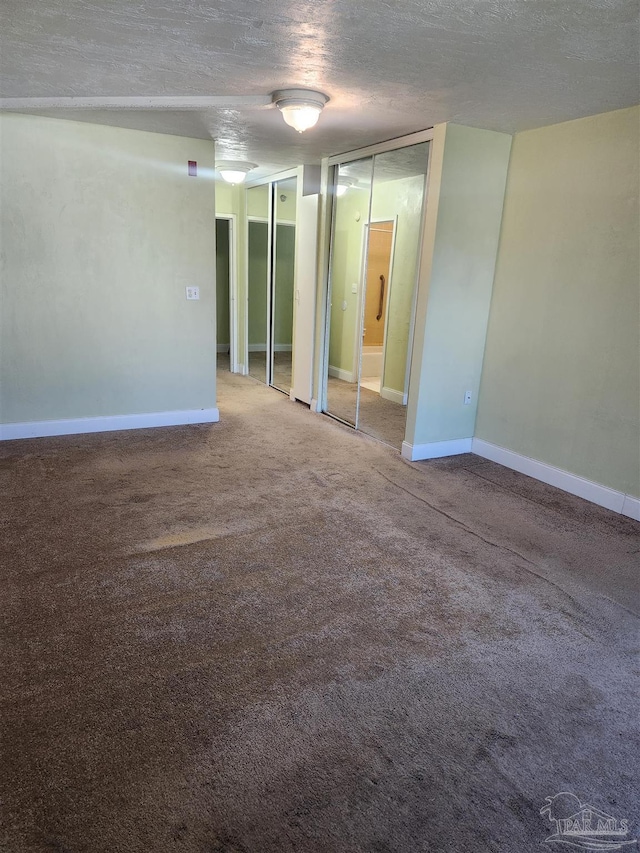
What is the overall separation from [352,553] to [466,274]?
2.50 meters

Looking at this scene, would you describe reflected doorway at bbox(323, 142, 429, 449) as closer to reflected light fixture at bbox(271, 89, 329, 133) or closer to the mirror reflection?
reflected light fixture at bbox(271, 89, 329, 133)

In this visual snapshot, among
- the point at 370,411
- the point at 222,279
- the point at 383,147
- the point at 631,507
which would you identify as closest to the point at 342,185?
the point at 383,147

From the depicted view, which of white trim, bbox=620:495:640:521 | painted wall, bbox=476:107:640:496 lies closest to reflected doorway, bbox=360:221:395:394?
painted wall, bbox=476:107:640:496

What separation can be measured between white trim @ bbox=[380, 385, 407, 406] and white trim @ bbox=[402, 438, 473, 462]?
1.52 m

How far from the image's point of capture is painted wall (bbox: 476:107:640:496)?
11.3ft

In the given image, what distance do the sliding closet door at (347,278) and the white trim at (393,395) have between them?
0.37 metres

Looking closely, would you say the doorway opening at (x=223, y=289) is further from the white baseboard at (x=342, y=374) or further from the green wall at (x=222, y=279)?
the white baseboard at (x=342, y=374)

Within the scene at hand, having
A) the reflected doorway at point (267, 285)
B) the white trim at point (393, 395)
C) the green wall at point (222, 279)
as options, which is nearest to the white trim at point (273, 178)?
the reflected doorway at point (267, 285)

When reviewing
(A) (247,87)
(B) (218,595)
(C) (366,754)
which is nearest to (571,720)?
(C) (366,754)

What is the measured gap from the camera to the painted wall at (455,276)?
396 centimetres

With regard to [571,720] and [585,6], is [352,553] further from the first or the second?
[585,6]

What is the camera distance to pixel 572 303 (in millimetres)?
3787

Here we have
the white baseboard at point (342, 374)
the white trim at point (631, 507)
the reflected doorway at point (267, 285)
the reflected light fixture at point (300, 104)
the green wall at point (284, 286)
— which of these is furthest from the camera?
the green wall at point (284, 286)

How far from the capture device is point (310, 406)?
234 inches
